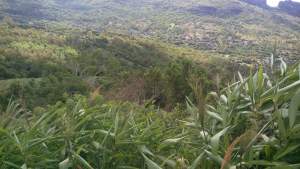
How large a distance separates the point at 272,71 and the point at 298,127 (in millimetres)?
617

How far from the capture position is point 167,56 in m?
50.9

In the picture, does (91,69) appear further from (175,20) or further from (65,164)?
(175,20)

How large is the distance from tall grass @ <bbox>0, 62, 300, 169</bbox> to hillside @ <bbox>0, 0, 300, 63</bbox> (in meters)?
70.8

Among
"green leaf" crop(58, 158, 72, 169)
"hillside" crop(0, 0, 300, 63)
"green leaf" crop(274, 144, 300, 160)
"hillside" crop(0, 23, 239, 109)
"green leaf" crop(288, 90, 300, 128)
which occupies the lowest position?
"hillside" crop(0, 0, 300, 63)

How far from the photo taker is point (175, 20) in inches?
4461

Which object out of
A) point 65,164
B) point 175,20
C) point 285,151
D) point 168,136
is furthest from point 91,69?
point 175,20

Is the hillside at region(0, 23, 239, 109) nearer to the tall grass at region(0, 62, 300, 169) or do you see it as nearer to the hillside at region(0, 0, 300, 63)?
the tall grass at region(0, 62, 300, 169)

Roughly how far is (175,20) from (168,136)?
11230 cm

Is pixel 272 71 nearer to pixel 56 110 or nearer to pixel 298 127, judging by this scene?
pixel 298 127

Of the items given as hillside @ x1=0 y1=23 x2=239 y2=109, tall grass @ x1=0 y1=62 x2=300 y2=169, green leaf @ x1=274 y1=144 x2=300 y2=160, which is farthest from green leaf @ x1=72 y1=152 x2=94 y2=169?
hillside @ x1=0 y1=23 x2=239 y2=109

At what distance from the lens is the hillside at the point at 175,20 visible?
89.2 meters

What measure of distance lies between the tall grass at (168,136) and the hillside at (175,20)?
2788 inches

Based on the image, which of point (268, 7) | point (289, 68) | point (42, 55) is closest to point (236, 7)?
point (268, 7)

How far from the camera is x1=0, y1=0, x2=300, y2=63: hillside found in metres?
89.2
